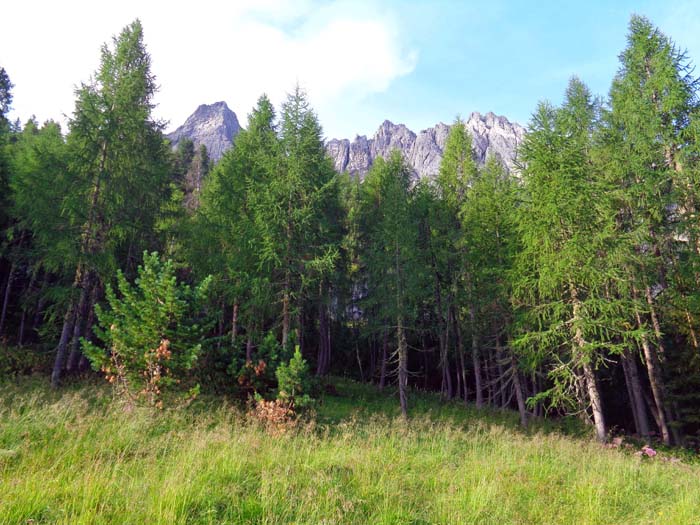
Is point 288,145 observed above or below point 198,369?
above

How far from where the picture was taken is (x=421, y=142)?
14100 cm

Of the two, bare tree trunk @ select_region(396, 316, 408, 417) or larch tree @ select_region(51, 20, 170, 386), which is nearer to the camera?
larch tree @ select_region(51, 20, 170, 386)

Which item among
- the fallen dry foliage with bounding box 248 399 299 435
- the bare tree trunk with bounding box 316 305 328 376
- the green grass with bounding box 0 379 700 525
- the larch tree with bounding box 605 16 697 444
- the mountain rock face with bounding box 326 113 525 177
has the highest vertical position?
the mountain rock face with bounding box 326 113 525 177

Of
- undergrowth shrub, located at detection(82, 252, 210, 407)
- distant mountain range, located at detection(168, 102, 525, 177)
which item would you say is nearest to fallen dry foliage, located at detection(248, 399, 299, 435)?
undergrowth shrub, located at detection(82, 252, 210, 407)

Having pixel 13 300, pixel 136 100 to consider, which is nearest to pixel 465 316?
pixel 136 100

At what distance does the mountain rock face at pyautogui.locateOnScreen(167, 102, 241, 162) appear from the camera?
136550 mm

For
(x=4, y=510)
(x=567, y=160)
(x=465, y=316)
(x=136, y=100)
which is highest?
(x=136, y=100)

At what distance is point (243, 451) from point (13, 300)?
1191 inches

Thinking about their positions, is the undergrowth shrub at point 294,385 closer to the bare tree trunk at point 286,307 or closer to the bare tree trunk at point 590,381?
the bare tree trunk at point 286,307

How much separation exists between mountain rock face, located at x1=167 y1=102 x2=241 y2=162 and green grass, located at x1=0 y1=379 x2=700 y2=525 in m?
138

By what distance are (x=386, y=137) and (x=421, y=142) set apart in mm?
17335

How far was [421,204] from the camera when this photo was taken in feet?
72.3

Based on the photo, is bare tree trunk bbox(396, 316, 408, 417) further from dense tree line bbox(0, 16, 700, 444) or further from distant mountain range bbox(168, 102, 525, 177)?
distant mountain range bbox(168, 102, 525, 177)

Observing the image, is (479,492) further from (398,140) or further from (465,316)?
(398,140)
